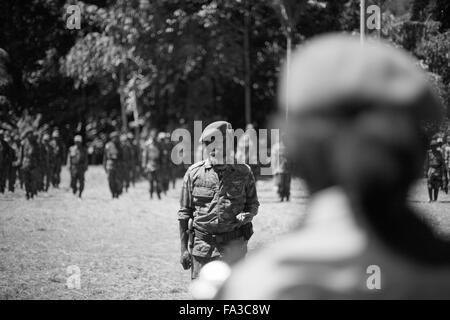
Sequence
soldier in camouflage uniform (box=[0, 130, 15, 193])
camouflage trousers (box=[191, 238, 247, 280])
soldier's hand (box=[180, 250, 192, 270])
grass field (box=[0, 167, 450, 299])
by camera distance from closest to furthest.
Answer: camouflage trousers (box=[191, 238, 247, 280]) < soldier's hand (box=[180, 250, 192, 270]) < grass field (box=[0, 167, 450, 299]) < soldier in camouflage uniform (box=[0, 130, 15, 193])

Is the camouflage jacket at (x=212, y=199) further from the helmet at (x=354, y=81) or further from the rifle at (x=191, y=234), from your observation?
the helmet at (x=354, y=81)

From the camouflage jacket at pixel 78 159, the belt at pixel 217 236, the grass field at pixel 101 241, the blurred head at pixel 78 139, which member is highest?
the blurred head at pixel 78 139

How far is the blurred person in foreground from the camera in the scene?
1411 millimetres

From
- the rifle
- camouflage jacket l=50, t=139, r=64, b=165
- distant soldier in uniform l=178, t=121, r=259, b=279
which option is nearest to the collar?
distant soldier in uniform l=178, t=121, r=259, b=279

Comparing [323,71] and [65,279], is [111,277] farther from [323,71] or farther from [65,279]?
[323,71]

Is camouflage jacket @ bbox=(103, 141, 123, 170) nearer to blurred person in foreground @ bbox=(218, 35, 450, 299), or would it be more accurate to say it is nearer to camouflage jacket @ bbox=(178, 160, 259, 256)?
camouflage jacket @ bbox=(178, 160, 259, 256)

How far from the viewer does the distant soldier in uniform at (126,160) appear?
76.1 ft

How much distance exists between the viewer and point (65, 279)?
938cm

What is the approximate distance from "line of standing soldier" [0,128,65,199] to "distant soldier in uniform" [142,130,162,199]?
3193mm

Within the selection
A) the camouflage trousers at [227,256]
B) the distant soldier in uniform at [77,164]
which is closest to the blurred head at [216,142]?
the camouflage trousers at [227,256]

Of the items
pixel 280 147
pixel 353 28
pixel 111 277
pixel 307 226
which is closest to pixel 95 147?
pixel 353 28

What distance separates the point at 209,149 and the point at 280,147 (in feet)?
47.3

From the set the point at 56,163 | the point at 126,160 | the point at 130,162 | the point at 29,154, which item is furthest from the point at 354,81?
the point at 56,163

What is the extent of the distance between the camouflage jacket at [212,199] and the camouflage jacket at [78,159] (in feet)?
52.0
